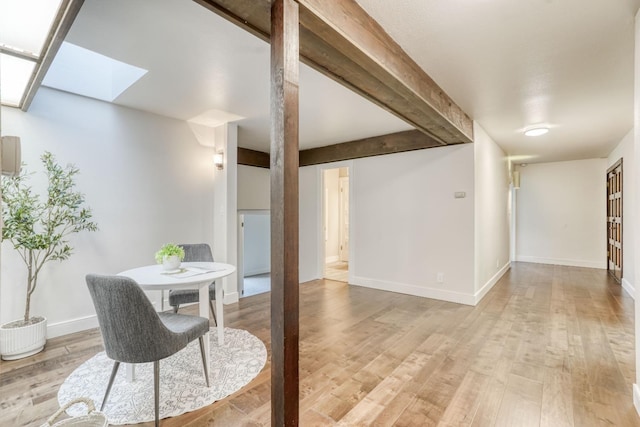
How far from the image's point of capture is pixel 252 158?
17.9 feet

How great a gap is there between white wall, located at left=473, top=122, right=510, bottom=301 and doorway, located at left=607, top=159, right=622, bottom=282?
5.36ft

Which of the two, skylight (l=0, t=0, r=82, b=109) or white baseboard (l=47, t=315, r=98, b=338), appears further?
white baseboard (l=47, t=315, r=98, b=338)

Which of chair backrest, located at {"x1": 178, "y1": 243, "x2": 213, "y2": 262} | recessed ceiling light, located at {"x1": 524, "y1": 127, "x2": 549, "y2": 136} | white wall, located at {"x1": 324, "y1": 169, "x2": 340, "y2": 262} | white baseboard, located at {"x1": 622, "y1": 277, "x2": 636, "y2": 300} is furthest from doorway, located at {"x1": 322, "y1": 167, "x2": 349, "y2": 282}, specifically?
white baseboard, located at {"x1": 622, "y1": 277, "x2": 636, "y2": 300}

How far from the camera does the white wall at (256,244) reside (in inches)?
230

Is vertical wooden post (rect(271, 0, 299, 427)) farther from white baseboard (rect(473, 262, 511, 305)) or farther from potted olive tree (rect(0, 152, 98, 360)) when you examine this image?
white baseboard (rect(473, 262, 511, 305))

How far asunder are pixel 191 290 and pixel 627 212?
20.6 ft

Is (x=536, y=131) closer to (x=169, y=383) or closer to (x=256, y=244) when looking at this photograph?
(x=256, y=244)

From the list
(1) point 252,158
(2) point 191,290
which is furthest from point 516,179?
(2) point 191,290

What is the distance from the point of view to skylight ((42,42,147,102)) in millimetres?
2797

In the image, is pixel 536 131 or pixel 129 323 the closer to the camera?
pixel 129 323

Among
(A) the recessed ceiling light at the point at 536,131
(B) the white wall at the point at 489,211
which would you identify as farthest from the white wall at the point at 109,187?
(A) the recessed ceiling light at the point at 536,131

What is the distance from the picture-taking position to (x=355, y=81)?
7.52 feet

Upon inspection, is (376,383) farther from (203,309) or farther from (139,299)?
(139,299)

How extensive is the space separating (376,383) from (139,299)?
1694mm
